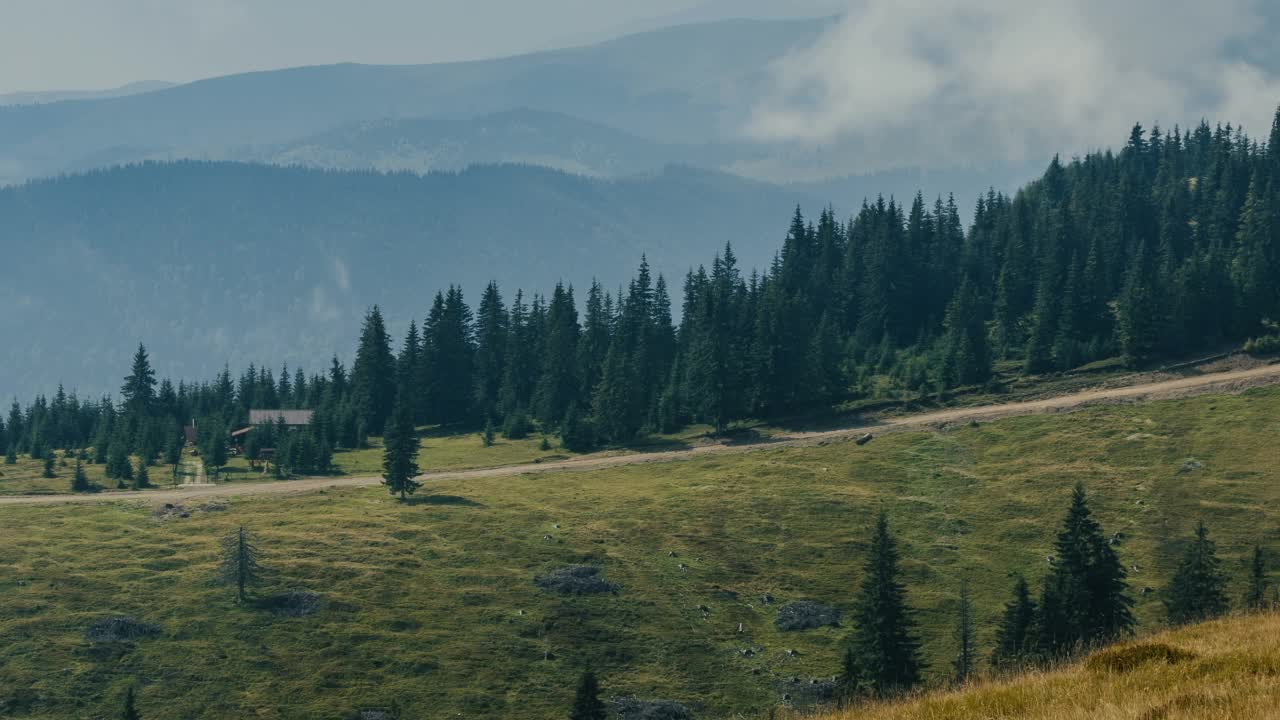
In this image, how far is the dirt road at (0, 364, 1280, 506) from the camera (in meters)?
121

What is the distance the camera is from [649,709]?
233ft

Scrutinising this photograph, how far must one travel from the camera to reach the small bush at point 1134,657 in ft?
66.9

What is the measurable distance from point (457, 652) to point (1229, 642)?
62.5 meters

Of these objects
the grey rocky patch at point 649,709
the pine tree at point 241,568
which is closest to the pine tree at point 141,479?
the pine tree at point 241,568

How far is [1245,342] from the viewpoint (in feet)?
444

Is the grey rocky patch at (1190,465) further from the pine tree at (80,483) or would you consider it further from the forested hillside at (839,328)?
the pine tree at (80,483)

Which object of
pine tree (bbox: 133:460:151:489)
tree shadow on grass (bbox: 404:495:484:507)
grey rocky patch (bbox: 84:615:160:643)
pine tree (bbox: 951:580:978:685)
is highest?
pine tree (bbox: 133:460:151:489)

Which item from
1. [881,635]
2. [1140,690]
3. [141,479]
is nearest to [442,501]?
[141,479]

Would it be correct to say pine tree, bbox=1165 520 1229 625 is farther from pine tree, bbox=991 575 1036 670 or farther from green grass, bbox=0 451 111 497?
green grass, bbox=0 451 111 497

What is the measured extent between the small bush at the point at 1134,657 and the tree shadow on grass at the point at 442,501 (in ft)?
299

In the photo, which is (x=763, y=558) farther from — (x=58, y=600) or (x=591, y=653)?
(x=58, y=600)

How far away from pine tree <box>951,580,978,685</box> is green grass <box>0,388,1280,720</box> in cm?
89

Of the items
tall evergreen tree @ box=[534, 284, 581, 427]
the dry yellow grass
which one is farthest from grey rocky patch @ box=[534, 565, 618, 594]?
the dry yellow grass

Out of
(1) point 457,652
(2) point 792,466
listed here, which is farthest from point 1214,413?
(1) point 457,652
